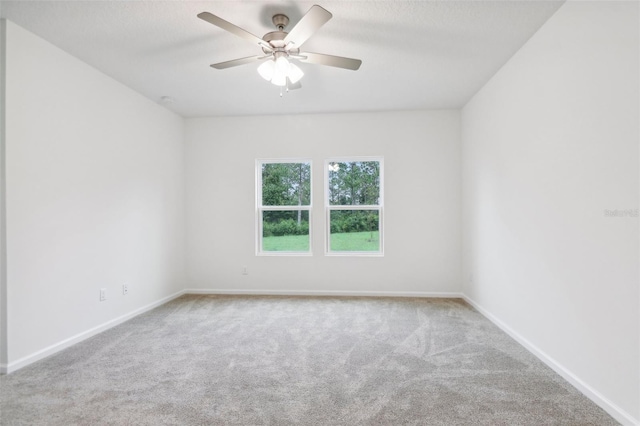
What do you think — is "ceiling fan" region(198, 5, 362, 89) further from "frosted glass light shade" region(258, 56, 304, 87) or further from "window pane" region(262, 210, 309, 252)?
"window pane" region(262, 210, 309, 252)

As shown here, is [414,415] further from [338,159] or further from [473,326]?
[338,159]

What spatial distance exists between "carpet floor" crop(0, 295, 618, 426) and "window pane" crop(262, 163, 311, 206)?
73.0 inches

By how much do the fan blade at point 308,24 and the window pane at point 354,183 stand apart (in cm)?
255

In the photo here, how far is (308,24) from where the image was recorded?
2.00 metres

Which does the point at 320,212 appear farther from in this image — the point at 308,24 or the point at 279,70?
the point at 308,24

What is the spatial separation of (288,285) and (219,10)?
3457 mm

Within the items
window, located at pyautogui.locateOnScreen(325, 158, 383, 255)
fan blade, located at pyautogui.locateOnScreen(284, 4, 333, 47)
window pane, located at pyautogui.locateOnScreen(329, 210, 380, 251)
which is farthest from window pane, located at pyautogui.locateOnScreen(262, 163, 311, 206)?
fan blade, located at pyautogui.locateOnScreen(284, 4, 333, 47)

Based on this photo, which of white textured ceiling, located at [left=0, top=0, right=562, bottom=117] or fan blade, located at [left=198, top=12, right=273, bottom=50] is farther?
white textured ceiling, located at [left=0, top=0, right=562, bottom=117]

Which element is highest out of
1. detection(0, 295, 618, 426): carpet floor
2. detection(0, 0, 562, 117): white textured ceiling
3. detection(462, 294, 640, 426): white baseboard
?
detection(0, 0, 562, 117): white textured ceiling

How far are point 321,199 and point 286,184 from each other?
0.58m

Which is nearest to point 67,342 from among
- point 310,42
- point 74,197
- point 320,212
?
point 74,197

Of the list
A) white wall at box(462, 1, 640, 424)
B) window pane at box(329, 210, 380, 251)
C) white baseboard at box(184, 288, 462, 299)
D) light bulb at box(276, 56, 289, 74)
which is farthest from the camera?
window pane at box(329, 210, 380, 251)

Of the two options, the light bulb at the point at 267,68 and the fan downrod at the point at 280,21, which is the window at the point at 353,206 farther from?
the fan downrod at the point at 280,21

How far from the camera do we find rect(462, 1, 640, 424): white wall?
5.76 feet
